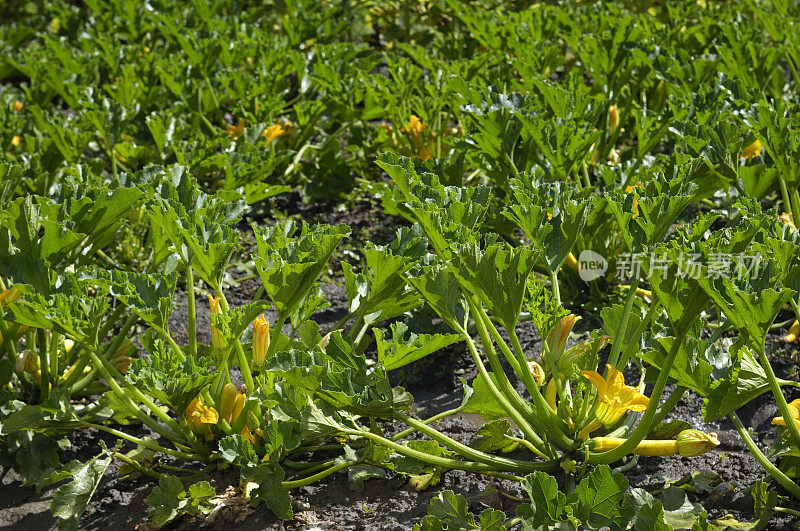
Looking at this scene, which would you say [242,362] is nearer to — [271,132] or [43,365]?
[43,365]

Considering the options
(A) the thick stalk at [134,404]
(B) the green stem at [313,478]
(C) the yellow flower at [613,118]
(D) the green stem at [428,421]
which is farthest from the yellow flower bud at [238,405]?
(C) the yellow flower at [613,118]

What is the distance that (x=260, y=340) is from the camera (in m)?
2.48

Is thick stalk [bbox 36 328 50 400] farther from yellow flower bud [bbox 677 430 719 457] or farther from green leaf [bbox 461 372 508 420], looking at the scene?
yellow flower bud [bbox 677 430 719 457]

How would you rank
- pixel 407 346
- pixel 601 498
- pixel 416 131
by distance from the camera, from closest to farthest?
1. pixel 601 498
2. pixel 407 346
3. pixel 416 131

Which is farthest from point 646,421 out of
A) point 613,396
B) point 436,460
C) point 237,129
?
point 237,129

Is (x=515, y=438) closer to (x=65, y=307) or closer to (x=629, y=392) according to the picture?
(x=629, y=392)

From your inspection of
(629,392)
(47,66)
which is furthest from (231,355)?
(47,66)

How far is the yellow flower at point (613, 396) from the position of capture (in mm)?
2262

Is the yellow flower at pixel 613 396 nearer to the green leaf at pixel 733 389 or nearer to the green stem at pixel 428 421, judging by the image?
the green leaf at pixel 733 389

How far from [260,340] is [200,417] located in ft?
0.90

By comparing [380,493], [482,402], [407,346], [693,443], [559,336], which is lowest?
[380,493]

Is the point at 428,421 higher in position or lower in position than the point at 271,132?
lower

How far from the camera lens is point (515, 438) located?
2.40 metres

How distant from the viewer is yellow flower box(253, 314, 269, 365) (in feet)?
8.13
